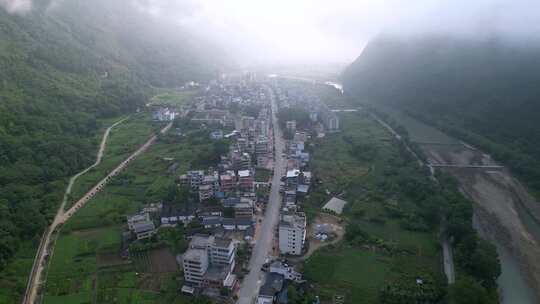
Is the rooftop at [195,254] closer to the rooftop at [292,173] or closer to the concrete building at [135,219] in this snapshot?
the concrete building at [135,219]

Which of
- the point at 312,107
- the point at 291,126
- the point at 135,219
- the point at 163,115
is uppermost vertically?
the point at 163,115

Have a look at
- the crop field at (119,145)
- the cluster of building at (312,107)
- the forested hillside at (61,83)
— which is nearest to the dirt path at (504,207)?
the cluster of building at (312,107)

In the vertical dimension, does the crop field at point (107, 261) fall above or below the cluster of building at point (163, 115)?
below

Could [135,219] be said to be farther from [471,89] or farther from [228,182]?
[471,89]

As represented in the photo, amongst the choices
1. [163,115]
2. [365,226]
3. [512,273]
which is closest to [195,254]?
[365,226]

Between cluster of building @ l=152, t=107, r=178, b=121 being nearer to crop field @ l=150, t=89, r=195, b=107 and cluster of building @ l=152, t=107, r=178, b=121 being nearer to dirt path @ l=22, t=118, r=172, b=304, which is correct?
crop field @ l=150, t=89, r=195, b=107

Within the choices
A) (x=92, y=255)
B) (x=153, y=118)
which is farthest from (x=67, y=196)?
(x=153, y=118)
